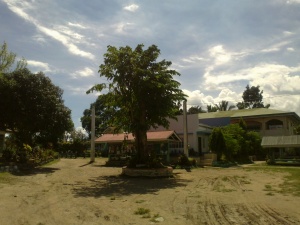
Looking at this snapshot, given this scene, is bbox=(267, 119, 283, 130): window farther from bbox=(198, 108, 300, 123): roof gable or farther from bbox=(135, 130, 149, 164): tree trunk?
bbox=(135, 130, 149, 164): tree trunk

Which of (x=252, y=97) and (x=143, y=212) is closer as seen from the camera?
(x=143, y=212)

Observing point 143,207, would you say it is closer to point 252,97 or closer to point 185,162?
point 185,162

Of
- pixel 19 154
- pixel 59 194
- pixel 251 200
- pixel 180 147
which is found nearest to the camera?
pixel 251 200

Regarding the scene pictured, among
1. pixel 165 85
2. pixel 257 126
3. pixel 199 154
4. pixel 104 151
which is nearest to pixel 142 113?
pixel 165 85

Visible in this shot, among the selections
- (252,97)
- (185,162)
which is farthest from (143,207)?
(252,97)

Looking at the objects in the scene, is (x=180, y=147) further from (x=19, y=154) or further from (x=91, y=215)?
(x=91, y=215)

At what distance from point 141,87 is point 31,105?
8908 millimetres

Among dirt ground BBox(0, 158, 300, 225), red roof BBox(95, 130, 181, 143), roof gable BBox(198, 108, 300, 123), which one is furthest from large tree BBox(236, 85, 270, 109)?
dirt ground BBox(0, 158, 300, 225)

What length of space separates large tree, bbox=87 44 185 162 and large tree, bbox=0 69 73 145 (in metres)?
4.88

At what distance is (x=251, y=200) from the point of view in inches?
405

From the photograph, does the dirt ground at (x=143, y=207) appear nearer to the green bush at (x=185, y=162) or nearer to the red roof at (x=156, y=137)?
the green bush at (x=185, y=162)

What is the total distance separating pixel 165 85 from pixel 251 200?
34.2 feet

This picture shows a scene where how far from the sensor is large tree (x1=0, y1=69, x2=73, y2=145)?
21750mm

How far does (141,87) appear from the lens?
1930 centimetres
